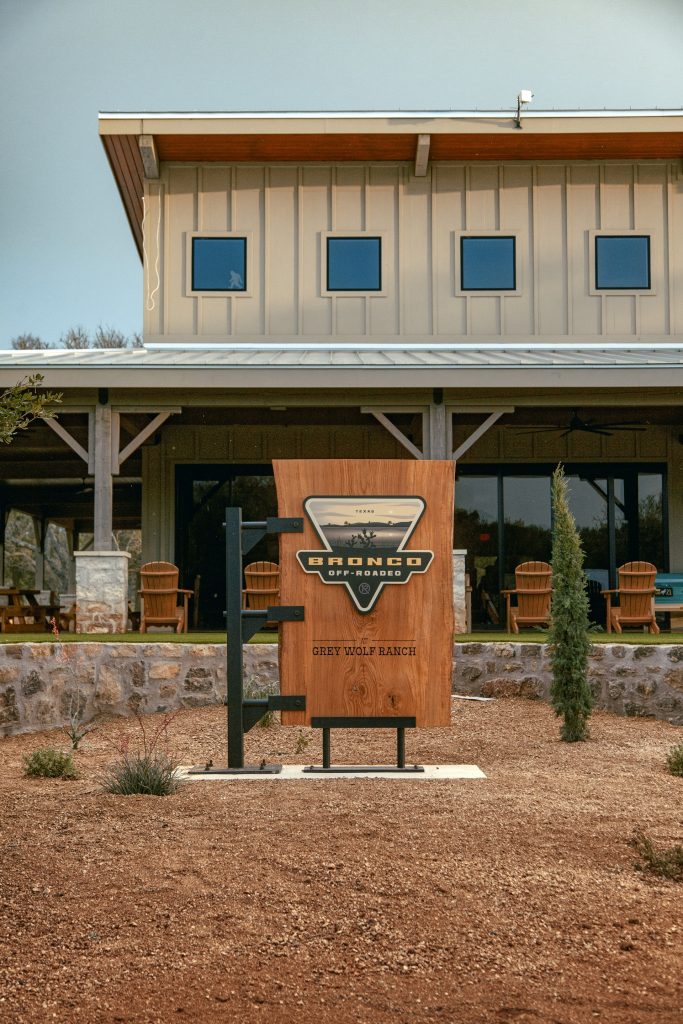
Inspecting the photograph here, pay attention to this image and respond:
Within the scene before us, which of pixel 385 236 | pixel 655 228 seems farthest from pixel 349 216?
pixel 655 228

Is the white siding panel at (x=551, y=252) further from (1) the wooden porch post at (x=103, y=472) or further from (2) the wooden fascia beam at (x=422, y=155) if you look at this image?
(1) the wooden porch post at (x=103, y=472)

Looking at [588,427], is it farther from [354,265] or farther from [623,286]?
[354,265]

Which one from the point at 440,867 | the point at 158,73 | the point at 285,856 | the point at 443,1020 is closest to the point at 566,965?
the point at 443,1020

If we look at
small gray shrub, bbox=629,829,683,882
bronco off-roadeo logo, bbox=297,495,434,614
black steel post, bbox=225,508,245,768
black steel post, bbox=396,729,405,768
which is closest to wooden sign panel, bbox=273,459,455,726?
bronco off-roadeo logo, bbox=297,495,434,614

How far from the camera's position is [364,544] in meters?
6.30

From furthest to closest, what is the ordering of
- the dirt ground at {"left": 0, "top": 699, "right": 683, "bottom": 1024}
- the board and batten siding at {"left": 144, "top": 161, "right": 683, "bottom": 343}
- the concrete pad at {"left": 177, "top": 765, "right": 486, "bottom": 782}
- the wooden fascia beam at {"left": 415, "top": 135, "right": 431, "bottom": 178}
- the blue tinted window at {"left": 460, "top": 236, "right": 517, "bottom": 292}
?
the blue tinted window at {"left": 460, "top": 236, "right": 517, "bottom": 292} < the board and batten siding at {"left": 144, "top": 161, "right": 683, "bottom": 343} < the wooden fascia beam at {"left": 415, "top": 135, "right": 431, "bottom": 178} < the concrete pad at {"left": 177, "top": 765, "right": 486, "bottom": 782} < the dirt ground at {"left": 0, "top": 699, "right": 683, "bottom": 1024}

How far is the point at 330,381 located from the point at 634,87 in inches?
420

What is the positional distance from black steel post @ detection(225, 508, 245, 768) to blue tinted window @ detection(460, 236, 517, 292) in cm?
968

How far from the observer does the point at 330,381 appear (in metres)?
12.2

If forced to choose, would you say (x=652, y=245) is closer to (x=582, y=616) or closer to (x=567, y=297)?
(x=567, y=297)

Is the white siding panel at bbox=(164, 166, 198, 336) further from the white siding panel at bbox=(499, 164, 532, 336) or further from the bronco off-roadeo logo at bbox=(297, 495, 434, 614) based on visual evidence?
the bronco off-roadeo logo at bbox=(297, 495, 434, 614)

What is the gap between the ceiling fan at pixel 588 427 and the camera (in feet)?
43.9

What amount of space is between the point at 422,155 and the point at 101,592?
25.7 ft

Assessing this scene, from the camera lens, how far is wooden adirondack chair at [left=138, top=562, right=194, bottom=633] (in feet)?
39.8
